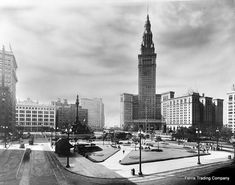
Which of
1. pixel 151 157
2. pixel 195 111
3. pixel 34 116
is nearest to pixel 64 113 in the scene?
pixel 34 116

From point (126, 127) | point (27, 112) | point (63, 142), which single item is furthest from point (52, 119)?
point (63, 142)

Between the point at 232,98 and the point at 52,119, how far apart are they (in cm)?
6297

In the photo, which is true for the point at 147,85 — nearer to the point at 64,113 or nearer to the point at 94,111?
the point at 94,111

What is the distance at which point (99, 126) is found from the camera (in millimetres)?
121875

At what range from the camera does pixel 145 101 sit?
103375mm

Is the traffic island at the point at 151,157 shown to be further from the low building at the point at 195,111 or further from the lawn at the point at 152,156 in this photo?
the low building at the point at 195,111

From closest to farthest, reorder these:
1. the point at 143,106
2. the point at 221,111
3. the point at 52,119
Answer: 1. the point at 52,119
2. the point at 221,111
3. the point at 143,106

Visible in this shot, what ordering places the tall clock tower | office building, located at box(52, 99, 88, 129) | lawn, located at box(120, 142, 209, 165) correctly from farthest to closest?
the tall clock tower < office building, located at box(52, 99, 88, 129) < lawn, located at box(120, 142, 209, 165)

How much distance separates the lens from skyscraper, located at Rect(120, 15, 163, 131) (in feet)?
307

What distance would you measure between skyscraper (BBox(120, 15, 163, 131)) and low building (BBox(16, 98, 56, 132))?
4147 cm

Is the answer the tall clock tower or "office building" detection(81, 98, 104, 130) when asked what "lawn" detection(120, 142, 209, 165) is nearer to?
"office building" detection(81, 98, 104, 130)

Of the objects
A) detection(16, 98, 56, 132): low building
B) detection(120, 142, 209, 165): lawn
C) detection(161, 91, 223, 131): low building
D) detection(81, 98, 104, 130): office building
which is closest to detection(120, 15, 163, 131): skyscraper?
detection(161, 91, 223, 131): low building

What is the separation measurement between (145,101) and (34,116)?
52883 mm

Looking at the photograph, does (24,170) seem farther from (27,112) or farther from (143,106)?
(143,106)
